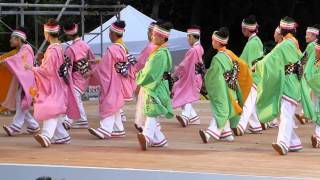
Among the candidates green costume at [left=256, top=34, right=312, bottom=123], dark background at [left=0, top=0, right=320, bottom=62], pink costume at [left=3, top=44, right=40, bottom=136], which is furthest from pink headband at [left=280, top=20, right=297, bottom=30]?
dark background at [left=0, top=0, right=320, bottom=62]

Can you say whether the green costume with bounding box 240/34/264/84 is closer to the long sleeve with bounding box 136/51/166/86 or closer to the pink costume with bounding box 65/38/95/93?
the pink costume with bounding box 65/38/95/93

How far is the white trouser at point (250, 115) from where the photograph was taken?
1090 centimetres

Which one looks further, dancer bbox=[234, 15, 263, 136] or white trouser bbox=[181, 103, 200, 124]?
white trouser bbox=[181, 103, 200, 124]

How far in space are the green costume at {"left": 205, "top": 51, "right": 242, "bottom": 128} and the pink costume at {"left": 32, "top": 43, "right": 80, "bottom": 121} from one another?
2005 millimetres

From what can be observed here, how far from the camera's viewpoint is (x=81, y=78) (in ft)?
38.2

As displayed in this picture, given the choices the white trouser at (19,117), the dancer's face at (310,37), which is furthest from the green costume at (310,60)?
the white trouser at (19,117)

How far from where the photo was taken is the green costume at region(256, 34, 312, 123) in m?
8.81

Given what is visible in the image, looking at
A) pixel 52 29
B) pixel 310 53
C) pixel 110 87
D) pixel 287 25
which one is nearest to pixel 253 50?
pixel 310 53

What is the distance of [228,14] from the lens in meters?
23.8

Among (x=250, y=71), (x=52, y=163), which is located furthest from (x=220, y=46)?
(x=52, y=163)

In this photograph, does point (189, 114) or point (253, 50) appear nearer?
point (253, 50)

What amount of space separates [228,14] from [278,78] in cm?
1516

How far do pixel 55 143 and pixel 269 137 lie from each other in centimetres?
315

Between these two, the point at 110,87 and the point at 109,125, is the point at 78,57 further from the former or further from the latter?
the point at 109,125
